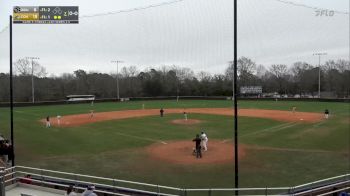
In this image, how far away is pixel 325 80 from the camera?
10244 cm

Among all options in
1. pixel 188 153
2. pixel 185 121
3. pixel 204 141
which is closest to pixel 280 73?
pixel 185 121

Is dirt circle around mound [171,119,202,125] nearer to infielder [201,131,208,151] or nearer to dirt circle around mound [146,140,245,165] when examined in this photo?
dirt circle around mound [146,140,245,165]

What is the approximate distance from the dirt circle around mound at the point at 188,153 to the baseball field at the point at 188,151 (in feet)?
0.09

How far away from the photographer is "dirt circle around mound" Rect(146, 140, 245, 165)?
69.1ft

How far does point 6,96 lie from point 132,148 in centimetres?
5427

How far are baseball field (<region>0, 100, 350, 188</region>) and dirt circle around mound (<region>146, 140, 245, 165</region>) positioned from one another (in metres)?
0.03

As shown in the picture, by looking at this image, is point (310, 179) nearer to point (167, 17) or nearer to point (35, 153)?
point (35, 153)

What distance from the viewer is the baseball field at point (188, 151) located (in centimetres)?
1803

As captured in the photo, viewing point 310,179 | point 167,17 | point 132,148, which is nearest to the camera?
point 310,179

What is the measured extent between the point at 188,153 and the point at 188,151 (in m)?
0.61

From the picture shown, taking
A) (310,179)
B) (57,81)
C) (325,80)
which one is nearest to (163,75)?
(57,81)
